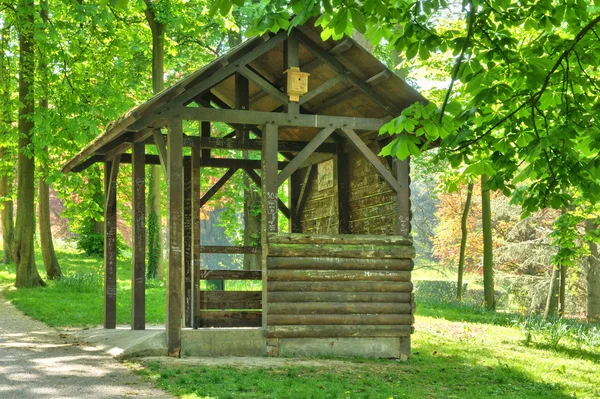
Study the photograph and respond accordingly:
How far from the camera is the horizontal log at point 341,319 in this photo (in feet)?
38.0

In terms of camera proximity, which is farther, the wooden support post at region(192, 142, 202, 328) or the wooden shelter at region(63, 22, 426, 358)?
the wooden support post at region(192, 142, 202, 328)

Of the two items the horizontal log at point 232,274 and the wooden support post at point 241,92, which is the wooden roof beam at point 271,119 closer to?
the wooden support post at point 241,92

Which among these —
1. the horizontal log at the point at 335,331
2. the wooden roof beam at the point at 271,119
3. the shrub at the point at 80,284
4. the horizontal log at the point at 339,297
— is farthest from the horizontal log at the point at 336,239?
the shrub at the point at 80,284

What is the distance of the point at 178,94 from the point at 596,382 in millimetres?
7066

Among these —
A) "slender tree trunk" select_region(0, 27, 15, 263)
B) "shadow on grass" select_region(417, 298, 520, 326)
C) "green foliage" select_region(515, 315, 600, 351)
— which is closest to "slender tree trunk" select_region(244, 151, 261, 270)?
"shadow on grass" select_region(417, 298, 520, 326)

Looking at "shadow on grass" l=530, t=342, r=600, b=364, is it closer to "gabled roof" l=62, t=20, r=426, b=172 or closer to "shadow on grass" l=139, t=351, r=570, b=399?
"shadow on grass" l=139, t=351, r=570, b=399

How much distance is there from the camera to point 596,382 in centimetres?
1100

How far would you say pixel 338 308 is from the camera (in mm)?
11820

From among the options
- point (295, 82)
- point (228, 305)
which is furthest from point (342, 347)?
point (295, 82)

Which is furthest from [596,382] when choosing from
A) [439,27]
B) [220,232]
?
[220,232]

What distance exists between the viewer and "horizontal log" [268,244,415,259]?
456 inches

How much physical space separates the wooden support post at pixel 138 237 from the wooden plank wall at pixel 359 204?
10.4 feet

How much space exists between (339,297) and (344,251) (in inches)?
27.0

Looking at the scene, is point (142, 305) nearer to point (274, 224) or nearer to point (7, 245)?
point (274, 224)
